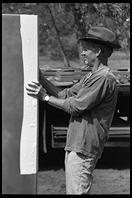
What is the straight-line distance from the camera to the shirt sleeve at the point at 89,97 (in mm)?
2803

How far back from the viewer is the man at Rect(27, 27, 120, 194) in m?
2.83

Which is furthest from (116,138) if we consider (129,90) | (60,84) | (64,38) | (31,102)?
(64,38)

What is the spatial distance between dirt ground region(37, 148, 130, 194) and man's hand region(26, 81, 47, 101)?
7.05 feet

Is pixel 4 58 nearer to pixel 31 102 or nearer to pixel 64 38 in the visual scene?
pixel 31 102

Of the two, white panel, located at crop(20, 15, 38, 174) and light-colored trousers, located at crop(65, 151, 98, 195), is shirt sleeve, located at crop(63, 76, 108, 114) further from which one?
white panel, located at crop(20, 15, 38, 174)

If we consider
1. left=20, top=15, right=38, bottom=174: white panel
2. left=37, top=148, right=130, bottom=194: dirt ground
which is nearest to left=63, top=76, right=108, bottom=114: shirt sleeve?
left=20, top=15, right=38, bottom=174: white panel

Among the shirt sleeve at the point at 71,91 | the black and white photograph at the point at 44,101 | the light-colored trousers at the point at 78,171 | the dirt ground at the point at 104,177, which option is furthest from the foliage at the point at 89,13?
the light-colored trousers at the point at 78,171

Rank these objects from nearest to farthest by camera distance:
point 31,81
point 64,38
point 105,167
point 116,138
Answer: point 31,81 < point 116,138 < point 105,167 < point 64,38

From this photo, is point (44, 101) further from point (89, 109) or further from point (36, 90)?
point (89, 109)

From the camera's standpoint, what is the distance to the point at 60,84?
214 inches

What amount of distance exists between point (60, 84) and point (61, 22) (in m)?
3.22

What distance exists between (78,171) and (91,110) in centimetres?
38

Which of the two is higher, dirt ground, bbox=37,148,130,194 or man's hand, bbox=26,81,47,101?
man's hand, bbox=26,81,47,101

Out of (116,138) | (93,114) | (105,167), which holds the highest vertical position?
(93,114)
